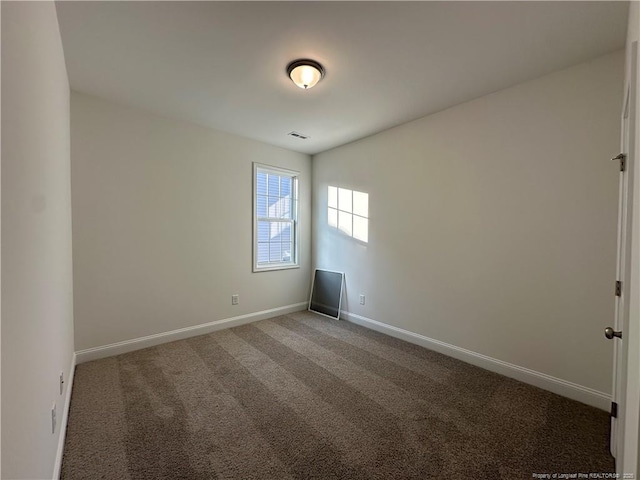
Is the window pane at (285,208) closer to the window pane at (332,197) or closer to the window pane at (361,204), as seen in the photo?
the window pane at (332,197)

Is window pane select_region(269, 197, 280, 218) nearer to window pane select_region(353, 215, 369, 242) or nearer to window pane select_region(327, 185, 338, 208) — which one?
window pane select_region(327, 185, 338, 208)

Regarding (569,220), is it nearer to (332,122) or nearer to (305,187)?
(332,122)

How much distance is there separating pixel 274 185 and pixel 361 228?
4.95 ft

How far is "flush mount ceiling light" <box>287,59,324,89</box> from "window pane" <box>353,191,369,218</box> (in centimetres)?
180

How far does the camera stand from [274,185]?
428cm

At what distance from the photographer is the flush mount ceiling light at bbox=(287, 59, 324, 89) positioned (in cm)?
212

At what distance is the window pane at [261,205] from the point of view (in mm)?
4082

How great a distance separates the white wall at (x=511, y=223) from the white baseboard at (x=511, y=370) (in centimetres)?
5

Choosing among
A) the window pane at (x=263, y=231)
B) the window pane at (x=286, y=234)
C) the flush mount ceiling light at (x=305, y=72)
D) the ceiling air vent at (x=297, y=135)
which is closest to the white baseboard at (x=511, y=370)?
the window pane at (x=286, y=234)

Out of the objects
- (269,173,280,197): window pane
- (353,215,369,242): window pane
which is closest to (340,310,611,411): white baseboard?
(353,215,369,242): window pane

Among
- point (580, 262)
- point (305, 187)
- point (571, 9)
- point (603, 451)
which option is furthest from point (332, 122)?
point (603, 451)

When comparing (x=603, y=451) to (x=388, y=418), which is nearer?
(x=603, y=451)

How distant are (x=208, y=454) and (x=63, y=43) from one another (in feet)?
9.46

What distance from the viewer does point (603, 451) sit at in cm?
165
